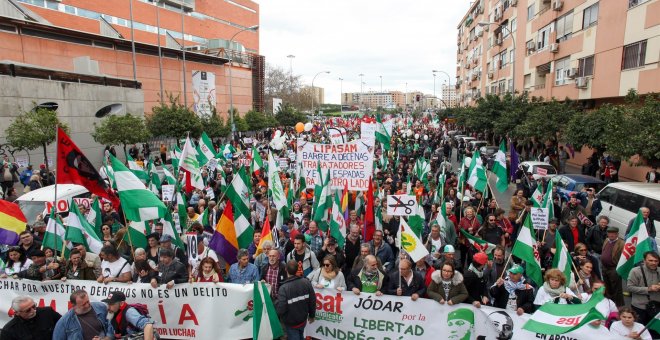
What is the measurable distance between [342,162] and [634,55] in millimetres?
17124

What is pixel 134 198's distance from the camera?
6.96 meters

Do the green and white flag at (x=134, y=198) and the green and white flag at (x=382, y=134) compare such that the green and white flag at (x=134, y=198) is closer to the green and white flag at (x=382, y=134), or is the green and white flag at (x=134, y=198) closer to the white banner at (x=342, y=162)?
the white banner at (x=342, y=162)

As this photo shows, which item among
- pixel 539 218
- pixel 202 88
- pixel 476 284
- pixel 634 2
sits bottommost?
pixel 476 284

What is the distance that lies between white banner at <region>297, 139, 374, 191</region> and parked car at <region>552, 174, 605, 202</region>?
7085mm

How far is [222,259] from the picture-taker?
6980 millimetres

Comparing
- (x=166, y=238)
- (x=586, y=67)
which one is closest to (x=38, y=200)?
(x=166, y=238)

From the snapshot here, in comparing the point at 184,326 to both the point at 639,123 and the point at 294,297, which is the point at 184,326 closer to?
the point at 294,297

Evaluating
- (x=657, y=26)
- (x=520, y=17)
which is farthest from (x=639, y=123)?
(x=520, y=17)

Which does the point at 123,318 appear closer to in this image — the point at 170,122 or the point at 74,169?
the point at 74,169

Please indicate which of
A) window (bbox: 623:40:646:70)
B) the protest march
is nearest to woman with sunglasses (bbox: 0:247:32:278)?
the protest march

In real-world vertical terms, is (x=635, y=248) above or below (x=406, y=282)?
above

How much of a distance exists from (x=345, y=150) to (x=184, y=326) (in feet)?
19.7

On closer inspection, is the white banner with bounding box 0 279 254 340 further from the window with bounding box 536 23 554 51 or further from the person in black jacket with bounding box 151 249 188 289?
the window with bounding box 536 23 554 51

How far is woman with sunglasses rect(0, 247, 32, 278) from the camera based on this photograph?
673 centimetres
